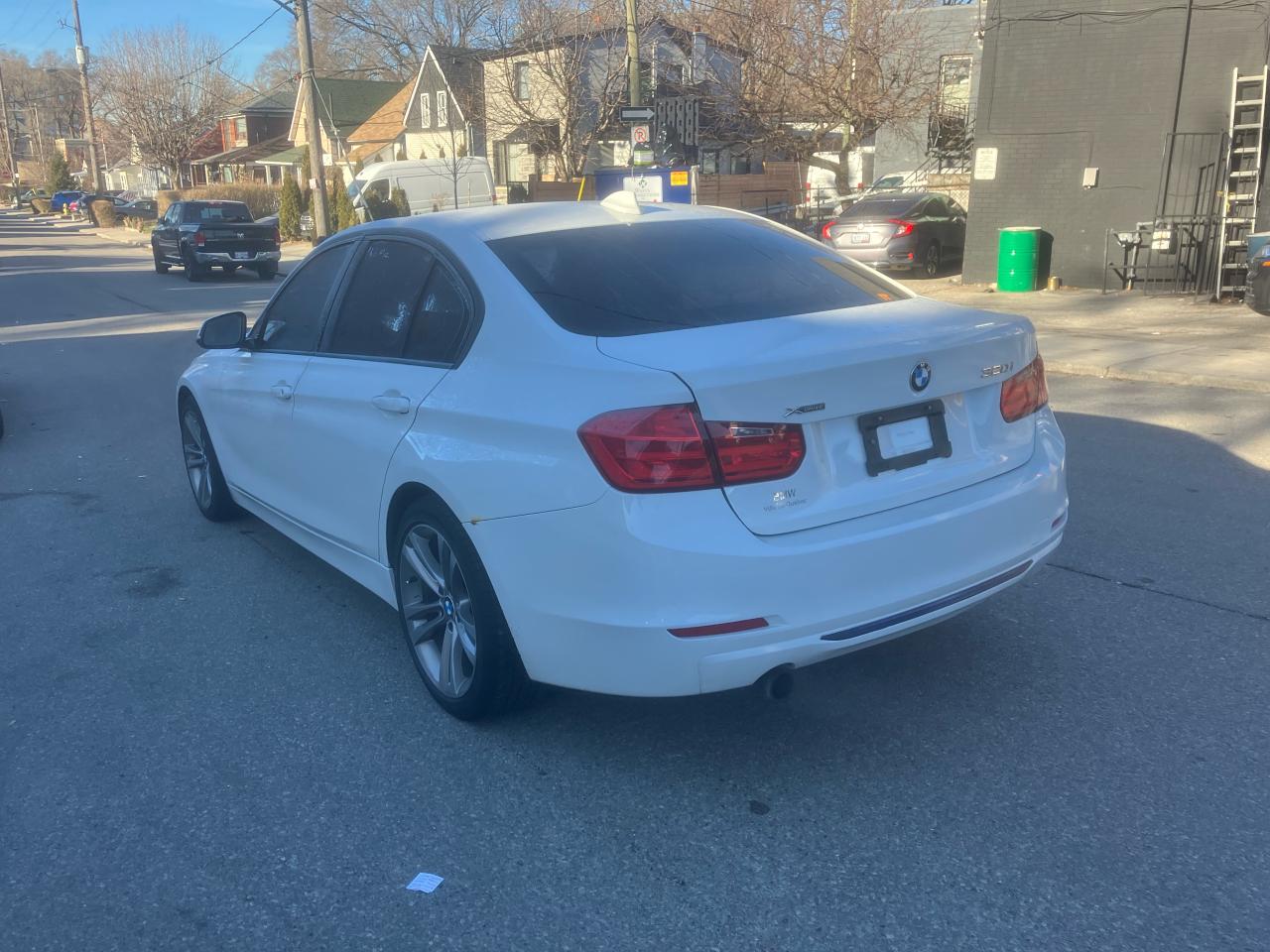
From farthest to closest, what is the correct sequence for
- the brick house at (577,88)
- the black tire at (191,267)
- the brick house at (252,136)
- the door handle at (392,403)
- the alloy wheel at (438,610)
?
the brick house at (252,136)
the brick house at (577,88)
the black tire at (191,267)
the door handle at (392,403)
the alloy wheel at (438,610)

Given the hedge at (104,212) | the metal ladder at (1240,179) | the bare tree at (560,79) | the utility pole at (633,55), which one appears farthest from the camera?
the hedge at (104,212)

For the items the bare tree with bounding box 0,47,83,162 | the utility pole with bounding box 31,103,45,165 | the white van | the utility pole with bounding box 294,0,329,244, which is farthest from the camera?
the utility pole with bounding box 31,103,45,165

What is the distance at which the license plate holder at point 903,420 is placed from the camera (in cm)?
330

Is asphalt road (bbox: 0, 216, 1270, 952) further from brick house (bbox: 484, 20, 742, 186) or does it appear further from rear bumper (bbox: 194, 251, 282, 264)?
brick house (bbox: 484, 20, 742, 186)

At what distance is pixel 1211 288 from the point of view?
1539 centimetres

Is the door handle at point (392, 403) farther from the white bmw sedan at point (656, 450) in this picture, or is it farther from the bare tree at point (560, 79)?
the bare tree at point (560, 79)

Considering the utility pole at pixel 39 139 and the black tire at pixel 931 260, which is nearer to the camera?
the black tire at pixel 931 260

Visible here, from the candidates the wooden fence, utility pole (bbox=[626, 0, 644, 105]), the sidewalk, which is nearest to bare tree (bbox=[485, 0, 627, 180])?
the wooden fence

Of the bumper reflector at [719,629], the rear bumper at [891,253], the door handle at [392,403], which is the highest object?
the door handle at [392,403]

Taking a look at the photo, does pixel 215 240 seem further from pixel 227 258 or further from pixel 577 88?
pixel 577 88

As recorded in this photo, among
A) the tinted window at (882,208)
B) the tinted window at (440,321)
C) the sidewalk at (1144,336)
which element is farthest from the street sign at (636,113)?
the tinted window at (440,321)

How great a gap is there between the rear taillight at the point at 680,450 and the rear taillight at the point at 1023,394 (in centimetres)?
101

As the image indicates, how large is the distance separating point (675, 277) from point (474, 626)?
1380mm

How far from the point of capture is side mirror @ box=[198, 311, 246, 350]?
18.0ft
